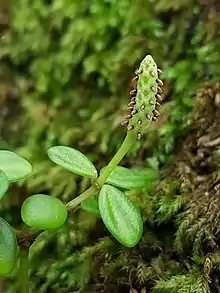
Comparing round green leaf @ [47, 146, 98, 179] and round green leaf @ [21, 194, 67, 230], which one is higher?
round green leaf @ [47, 146, 98, 179]

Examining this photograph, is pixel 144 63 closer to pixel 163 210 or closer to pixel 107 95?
pixel 163 210

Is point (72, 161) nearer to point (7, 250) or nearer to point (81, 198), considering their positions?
point (81, 198)

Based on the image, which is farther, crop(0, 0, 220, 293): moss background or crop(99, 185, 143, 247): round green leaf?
crop(0, 0, 220, 293): moss background

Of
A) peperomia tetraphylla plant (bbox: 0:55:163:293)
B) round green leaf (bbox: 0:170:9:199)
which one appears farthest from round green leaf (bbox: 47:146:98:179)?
round green leaf (bbox: 0:170:9:199)

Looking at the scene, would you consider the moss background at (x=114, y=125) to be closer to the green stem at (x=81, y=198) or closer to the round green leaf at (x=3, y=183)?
the green stem at (x=81, y=198)

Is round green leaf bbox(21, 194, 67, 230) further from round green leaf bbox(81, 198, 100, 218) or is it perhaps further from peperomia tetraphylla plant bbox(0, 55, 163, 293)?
round green leaf bbox(81, 198, 100, 218)

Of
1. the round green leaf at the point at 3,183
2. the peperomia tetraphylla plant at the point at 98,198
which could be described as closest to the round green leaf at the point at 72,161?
the peperomia tetraphylla plant at the point at 98,198

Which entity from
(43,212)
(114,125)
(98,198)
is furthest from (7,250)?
(114,125)
